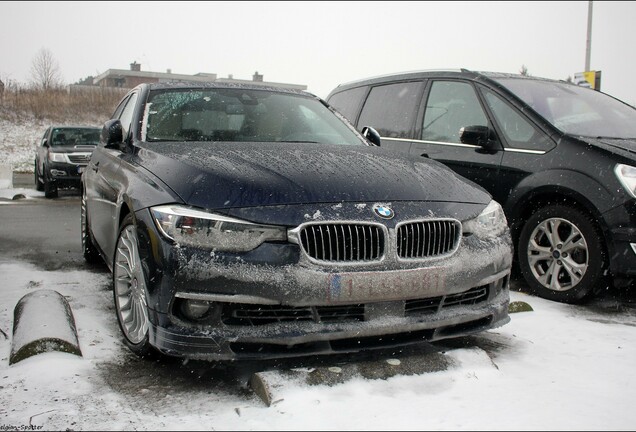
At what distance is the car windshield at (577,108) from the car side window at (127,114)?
3.11 metres

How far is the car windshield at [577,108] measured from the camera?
5.46 meters

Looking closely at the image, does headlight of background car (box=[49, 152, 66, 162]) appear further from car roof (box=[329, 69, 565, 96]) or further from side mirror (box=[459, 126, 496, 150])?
side mirror (box=[459, 126, 496, 150])

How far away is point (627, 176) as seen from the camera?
4.71 metres

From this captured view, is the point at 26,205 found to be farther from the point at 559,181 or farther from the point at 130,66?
the point at 130,66

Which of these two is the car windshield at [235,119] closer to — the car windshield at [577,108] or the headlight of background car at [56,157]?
the car windshield at [577,108]

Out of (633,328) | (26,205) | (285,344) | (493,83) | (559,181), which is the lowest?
(26,205)

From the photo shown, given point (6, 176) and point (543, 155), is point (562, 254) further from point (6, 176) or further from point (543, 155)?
point (6, 176)

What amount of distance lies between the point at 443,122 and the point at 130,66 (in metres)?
62.4

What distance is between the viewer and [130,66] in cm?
6406

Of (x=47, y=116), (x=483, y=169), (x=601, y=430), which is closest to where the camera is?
(x=601, y=430)

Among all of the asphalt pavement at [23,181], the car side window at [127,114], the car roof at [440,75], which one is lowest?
the asphalt pavement at [23,181]

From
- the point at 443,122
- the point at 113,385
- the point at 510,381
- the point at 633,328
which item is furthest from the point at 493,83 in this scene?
the point at 113,385

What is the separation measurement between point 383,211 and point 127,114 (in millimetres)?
2683

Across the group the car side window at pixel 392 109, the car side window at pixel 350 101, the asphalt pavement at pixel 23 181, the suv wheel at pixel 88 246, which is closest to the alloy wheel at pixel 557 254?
the car side window at pixel 392 109
